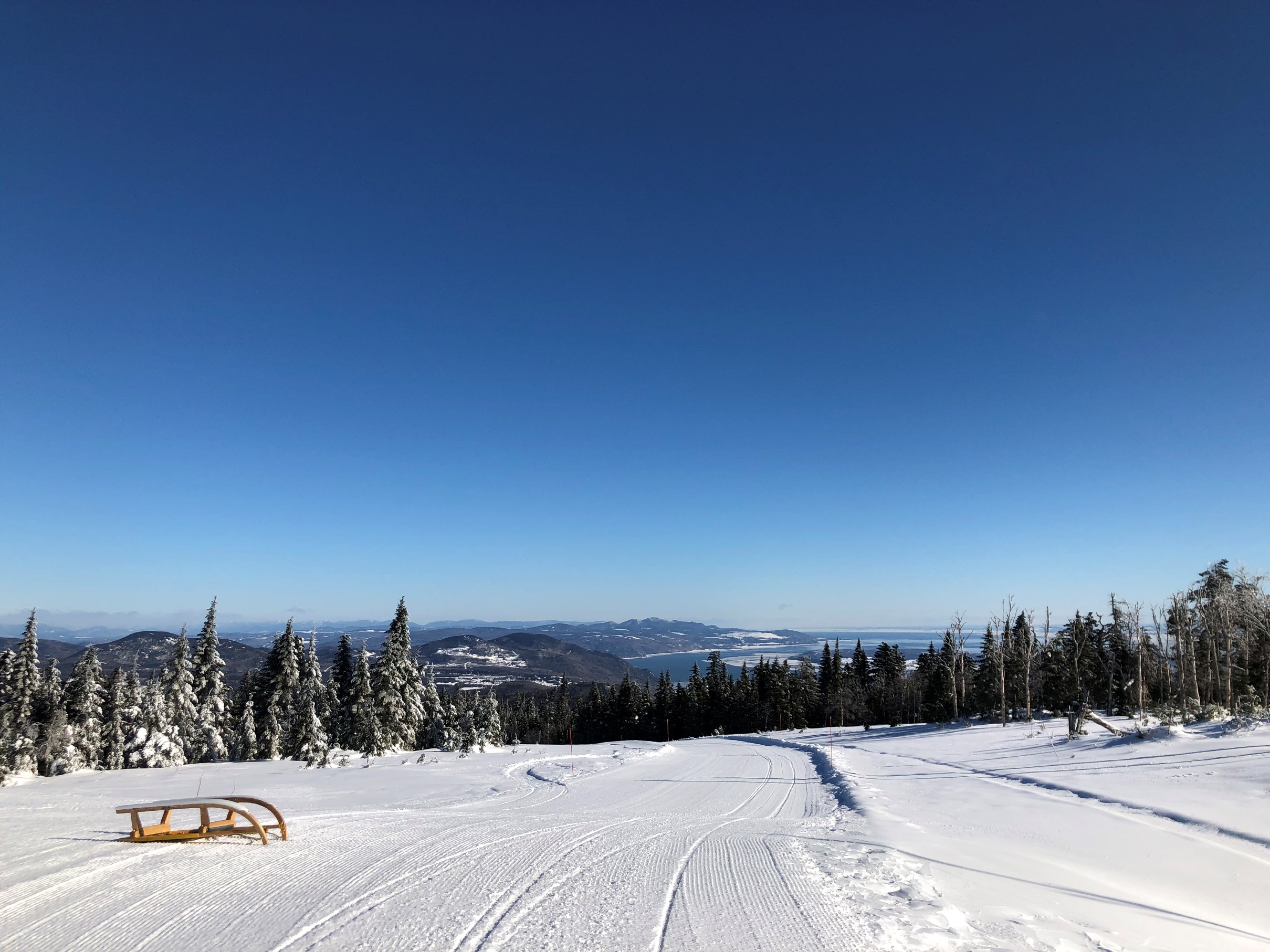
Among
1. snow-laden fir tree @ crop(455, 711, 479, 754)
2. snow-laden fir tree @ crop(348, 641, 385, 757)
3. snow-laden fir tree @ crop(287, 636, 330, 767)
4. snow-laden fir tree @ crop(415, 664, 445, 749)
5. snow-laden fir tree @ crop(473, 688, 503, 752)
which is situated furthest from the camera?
snow-laden fir tree @ crop(415, 664, 445, 749)

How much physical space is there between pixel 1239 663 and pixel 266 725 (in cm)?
6130

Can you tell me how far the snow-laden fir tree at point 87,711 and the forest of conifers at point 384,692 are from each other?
0.26ft

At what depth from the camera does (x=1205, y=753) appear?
1518cm

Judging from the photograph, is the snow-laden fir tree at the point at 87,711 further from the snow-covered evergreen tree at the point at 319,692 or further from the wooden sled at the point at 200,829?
the wooden sled at the point at 200,829

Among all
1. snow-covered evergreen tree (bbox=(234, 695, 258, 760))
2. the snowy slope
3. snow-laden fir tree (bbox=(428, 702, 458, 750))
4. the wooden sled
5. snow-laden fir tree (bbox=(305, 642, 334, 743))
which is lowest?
snow-laden fir tree (bbox=(428, 702, 458, 750))

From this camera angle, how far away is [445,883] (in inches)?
261

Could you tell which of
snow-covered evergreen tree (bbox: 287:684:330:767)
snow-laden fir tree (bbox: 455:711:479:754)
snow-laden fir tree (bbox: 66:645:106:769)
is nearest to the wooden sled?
snow-covered evergreen tree (bbox: 287:684:330:767)

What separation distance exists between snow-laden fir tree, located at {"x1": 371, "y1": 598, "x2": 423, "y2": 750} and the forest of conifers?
0.29ft

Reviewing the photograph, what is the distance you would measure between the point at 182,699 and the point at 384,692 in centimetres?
998

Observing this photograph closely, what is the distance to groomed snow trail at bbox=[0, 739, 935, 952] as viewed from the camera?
5.27 metres

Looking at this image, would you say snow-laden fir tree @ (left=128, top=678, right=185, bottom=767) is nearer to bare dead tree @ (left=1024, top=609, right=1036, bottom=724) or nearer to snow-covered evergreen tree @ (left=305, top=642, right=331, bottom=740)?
snow-covered evergreen tree @ (left=305, top=642, right=331, bottom=740)

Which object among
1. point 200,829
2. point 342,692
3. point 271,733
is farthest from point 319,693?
point 200,829

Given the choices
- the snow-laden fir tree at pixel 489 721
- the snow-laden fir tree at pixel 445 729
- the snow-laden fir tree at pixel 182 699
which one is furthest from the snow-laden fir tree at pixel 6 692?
the snow-laden fir tree at pixel 489 721

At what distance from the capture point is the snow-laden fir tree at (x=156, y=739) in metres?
30.2
